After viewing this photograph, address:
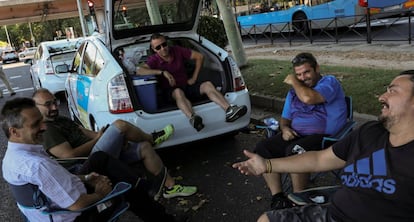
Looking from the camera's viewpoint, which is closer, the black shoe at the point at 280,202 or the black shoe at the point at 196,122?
the black shoe at the point at 280,202

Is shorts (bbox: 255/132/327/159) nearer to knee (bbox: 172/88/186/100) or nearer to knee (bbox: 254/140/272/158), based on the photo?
knee (bbox: 254/140/272/158)

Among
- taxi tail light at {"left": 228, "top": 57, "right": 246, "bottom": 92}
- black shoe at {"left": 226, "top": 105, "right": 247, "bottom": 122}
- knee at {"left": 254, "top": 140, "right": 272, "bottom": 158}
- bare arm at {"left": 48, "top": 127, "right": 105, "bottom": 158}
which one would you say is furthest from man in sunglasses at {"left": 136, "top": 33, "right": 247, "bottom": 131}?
bare arm at {"left": 48, "top": 127, "right": 105, "bottom": 158}

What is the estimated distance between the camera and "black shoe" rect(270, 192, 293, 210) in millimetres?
3079

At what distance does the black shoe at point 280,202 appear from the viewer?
121 inches

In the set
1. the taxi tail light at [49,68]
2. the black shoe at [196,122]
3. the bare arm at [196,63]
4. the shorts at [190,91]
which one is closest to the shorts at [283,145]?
the black shoe at [196,122]

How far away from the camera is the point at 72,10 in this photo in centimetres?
3528

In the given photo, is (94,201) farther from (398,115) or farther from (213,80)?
(213,80)

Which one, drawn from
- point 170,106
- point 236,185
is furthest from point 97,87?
point 236,185

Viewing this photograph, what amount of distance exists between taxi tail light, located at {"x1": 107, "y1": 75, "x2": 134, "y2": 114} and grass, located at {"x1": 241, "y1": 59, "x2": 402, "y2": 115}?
292cm

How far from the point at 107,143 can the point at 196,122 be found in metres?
1.10

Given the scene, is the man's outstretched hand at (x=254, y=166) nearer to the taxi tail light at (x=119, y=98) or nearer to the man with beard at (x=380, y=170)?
the man with beard at (x=380, y=170)

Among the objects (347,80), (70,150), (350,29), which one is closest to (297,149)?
(70,150)

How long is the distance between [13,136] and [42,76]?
7620 millimetres

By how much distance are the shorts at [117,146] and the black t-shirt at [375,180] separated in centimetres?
201
